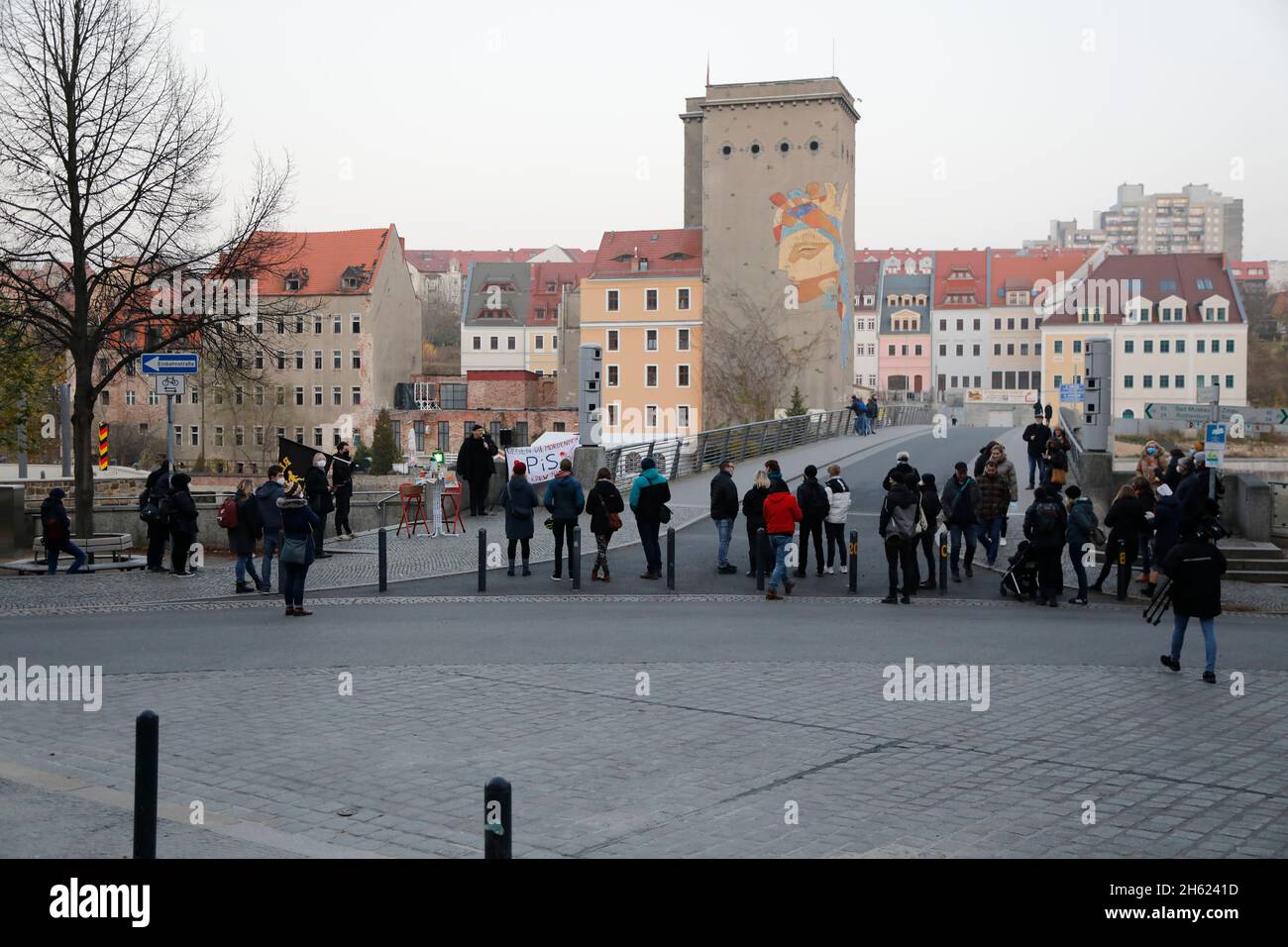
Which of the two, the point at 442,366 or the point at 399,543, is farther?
the point at 442,366

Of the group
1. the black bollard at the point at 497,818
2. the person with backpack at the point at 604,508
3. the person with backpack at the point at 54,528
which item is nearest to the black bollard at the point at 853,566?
the person with backpack at the point at 604,508

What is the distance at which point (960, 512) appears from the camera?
65.3 ft

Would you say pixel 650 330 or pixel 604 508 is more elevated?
pixel 650 330

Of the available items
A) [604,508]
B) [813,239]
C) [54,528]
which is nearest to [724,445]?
[604,508]

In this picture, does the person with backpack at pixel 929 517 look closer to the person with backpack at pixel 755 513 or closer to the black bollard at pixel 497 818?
the person with backpack at pixel 755 513

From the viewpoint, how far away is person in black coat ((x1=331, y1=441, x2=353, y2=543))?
24844mm

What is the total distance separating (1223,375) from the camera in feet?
330

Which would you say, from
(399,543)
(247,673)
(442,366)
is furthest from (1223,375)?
(247,673)

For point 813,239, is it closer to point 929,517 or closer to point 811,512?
point 811,512

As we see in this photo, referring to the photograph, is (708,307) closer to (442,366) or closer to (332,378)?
(332,378)

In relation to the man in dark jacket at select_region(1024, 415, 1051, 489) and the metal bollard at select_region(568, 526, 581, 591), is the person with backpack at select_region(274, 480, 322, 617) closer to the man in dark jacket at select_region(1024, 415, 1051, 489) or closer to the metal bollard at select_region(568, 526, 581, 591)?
the metal bollard at select_region(568, 526, 581, 591)

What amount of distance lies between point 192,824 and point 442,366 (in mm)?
126339

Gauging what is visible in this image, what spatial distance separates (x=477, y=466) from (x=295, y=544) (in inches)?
448

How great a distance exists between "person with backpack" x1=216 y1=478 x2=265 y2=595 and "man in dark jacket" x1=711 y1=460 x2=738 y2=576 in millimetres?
6551
